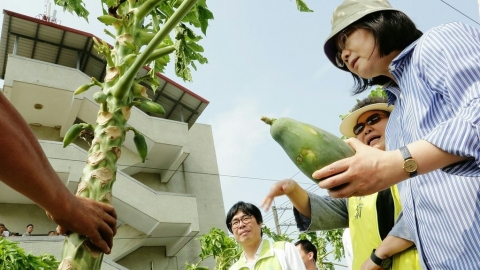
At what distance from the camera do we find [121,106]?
6.47ft

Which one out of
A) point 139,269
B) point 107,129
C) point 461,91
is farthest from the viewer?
point 139,269

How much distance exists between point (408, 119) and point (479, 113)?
346 millimetres

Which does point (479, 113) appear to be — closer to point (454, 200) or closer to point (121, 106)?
point (454, 200)

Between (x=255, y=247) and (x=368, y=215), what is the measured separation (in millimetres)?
1772

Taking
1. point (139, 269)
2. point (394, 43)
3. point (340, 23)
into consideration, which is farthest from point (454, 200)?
point (139, 269)

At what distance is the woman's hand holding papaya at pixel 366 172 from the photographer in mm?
1248

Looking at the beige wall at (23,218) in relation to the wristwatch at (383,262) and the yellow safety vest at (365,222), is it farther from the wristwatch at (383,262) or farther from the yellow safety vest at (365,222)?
the wristwatch at (383,262)

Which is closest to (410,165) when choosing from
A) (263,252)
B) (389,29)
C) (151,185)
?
(389,29)

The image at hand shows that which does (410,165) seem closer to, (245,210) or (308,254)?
(245,210)

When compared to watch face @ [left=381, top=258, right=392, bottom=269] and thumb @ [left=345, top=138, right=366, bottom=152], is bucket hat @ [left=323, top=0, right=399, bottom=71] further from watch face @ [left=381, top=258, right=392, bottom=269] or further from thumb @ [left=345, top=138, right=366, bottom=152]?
watch face @ [left=381, top=258, right=392, bottom=269]

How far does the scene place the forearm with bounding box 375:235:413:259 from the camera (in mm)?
2170

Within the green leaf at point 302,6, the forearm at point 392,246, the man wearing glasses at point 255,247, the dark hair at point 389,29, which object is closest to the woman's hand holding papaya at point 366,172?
the dark hair at point 389,29

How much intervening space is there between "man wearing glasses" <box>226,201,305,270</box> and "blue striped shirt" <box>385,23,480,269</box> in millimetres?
2337

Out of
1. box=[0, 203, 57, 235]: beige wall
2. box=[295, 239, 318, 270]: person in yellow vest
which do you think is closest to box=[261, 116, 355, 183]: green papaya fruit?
box=[295, 239, 318, 270]: person in yellow vest
